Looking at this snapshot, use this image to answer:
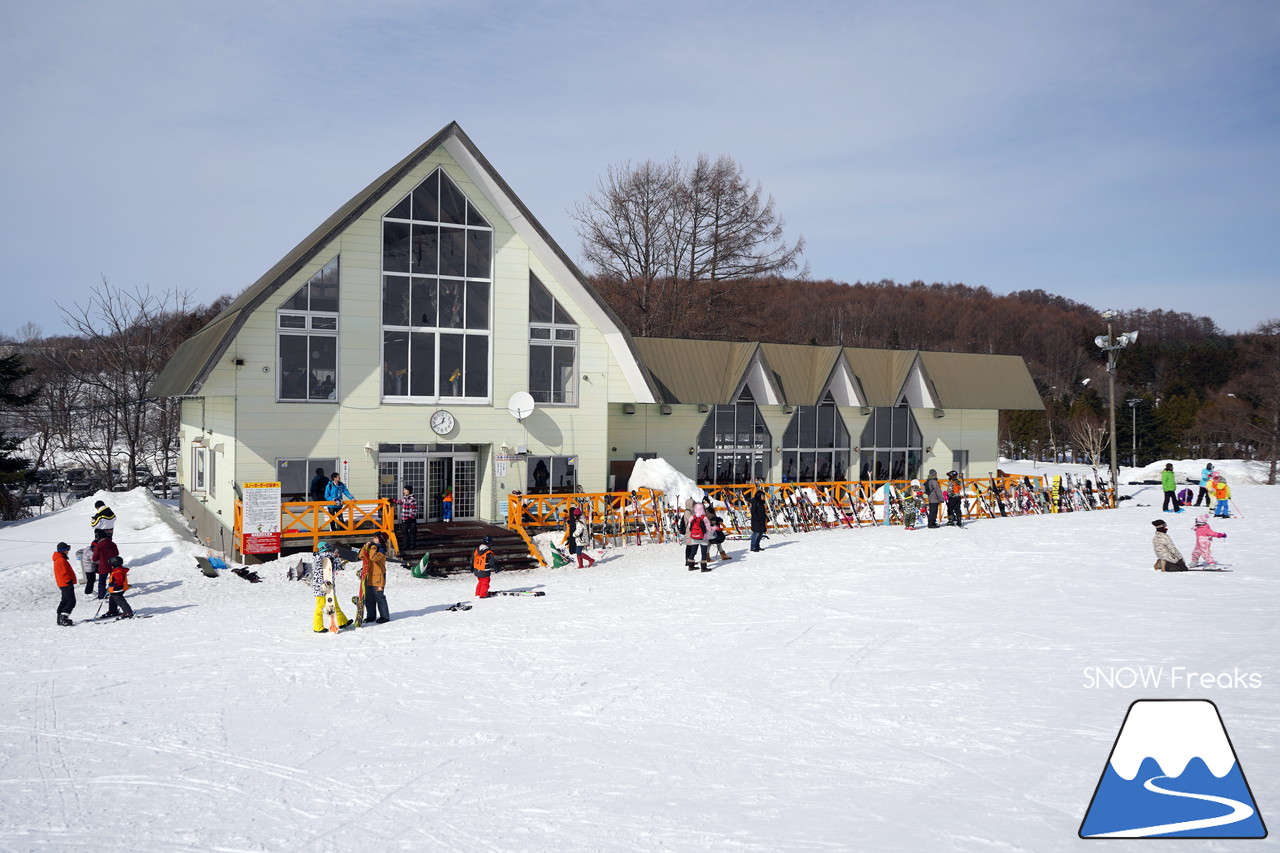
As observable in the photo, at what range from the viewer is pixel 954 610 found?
44.3 ft

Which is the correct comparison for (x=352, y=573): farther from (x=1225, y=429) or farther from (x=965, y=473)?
(x=1225, y=429)

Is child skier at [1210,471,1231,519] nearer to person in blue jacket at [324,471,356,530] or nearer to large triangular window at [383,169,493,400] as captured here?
large triangular window at [383,169,493,400]

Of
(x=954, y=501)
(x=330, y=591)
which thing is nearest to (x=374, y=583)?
(x=330, y=591)

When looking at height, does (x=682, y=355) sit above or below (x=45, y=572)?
above

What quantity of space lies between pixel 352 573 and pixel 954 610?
1105cm

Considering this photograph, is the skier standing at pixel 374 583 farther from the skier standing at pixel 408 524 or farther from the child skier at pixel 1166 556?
the child skier at pixel 1166 556

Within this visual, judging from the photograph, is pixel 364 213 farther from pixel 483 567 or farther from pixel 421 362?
pixel 483 567

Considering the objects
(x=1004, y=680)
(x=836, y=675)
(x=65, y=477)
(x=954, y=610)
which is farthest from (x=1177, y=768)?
(x=65, y=477)

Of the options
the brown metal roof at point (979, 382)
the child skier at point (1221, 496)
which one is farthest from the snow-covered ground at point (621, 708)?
the brown metal roof at point (979, 382)

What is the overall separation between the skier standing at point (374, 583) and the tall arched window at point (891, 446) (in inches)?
811

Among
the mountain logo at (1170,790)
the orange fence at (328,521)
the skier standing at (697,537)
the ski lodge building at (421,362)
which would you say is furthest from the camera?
the ski lodge building at (421,362)

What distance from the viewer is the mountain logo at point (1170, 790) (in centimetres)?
619

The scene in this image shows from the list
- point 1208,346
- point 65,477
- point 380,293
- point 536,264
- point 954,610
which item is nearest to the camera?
point 954,610

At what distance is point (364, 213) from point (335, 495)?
6.77 m
